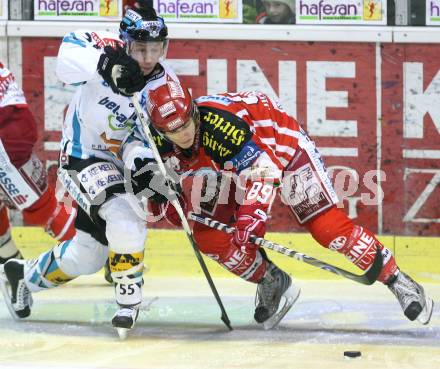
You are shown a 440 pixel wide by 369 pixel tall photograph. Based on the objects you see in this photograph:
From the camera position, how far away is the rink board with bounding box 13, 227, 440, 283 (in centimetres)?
652

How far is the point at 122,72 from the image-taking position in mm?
4883

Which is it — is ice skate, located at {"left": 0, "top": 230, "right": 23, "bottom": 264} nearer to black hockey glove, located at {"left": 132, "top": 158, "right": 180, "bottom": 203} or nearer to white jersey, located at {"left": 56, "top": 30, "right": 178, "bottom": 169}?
white jersey, located at {"left": 56, "top": 30, "right": 178, "bottom": 169}

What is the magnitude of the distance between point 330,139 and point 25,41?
5.60 feet

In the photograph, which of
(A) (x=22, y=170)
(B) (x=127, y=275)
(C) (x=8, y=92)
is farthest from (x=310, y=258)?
(C) (x=8, y=92)

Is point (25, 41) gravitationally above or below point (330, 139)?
above

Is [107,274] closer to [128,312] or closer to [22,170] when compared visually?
[22,170]

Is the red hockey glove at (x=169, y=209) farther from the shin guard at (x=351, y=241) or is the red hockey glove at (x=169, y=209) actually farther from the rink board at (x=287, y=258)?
the rink board at (x=287, y=258)

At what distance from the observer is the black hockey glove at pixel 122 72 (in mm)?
4875

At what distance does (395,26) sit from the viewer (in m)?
6.65

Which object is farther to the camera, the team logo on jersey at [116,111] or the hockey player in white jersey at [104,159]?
the team logo on jersey at [116,111]

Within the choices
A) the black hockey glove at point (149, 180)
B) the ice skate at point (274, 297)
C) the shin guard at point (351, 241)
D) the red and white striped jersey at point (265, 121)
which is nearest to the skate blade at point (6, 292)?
the black hockey glove at point (149, 180)

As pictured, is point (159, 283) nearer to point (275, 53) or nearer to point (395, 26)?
point (275, 53)

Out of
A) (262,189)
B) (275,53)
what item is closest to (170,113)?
(262,189)

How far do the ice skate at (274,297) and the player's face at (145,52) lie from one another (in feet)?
3.33
